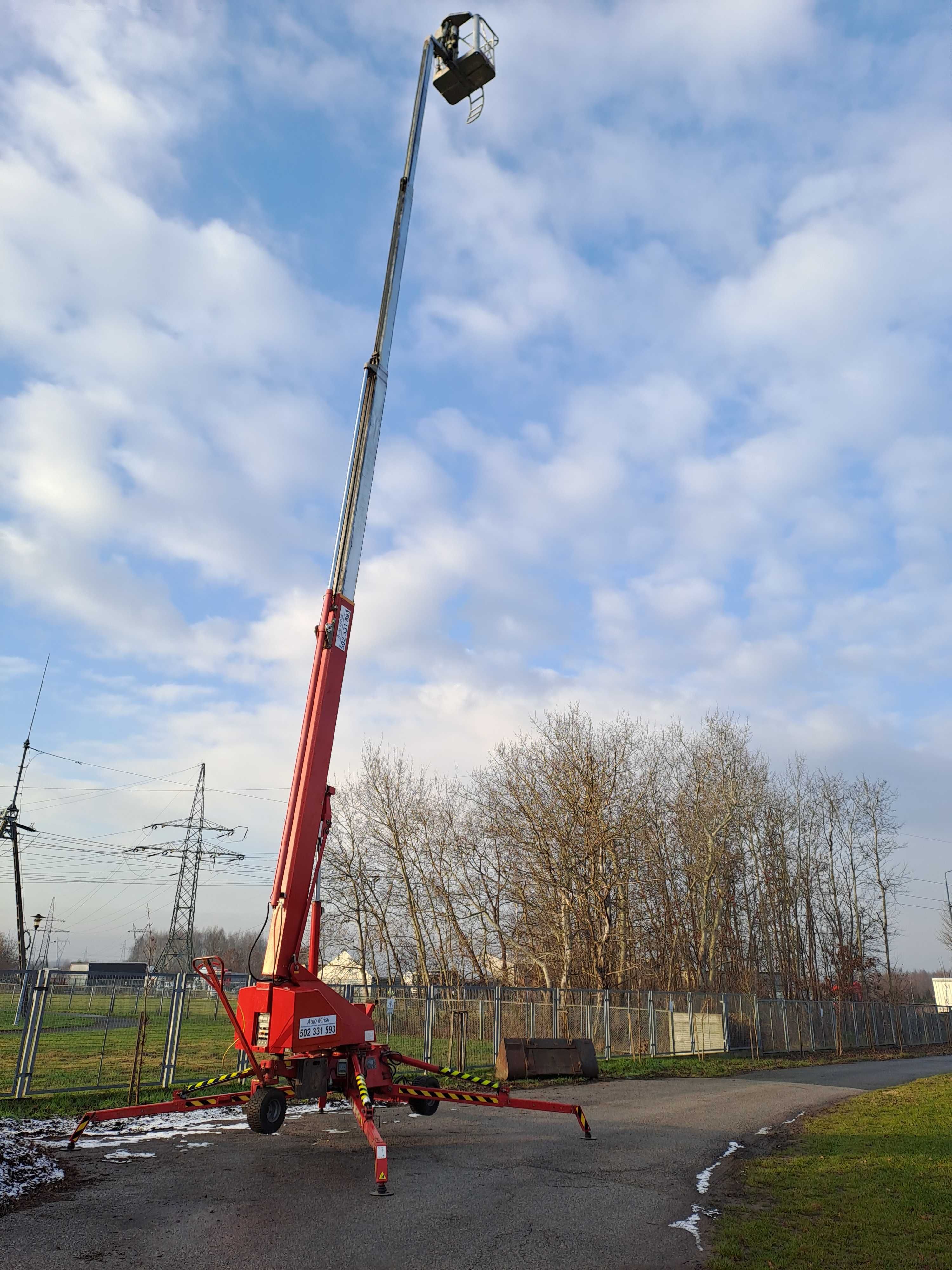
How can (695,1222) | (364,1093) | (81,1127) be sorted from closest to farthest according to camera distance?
(695,1222)
(81,1127)
(364,1093)

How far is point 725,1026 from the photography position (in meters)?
27.5

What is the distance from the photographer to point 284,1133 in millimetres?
10703

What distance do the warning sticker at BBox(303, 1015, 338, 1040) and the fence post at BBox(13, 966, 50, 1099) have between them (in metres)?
5.86

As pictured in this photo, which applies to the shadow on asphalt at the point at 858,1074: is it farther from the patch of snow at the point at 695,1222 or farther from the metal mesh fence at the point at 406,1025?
the patch of snow at the point at 695,1222

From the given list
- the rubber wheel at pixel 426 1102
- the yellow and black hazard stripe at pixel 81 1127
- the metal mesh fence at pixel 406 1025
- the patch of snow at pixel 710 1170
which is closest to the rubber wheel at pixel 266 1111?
the yellow and black hazard stripe at pixel 81 1127

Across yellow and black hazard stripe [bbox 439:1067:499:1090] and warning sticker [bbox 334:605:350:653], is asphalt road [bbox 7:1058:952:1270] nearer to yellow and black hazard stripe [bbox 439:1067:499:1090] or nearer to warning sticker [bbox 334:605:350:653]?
yellow and black hazard stripe [bbox 439:1067:499:1090]

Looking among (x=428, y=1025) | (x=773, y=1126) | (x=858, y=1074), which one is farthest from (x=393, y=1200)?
(x=858, y=1074)

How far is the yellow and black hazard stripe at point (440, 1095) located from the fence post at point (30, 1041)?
605 centimetres

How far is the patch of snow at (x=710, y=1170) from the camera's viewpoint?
8.67 m

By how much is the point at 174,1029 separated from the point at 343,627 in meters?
8.88

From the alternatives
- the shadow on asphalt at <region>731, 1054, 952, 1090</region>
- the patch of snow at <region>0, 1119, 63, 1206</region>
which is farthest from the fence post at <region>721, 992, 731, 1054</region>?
the patch of snow at <region>0, 1119, 63, 1206</region>

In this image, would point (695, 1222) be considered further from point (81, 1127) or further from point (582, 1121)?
point (81, 1127)

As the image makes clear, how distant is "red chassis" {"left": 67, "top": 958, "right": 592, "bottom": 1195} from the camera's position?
8594 millimetres

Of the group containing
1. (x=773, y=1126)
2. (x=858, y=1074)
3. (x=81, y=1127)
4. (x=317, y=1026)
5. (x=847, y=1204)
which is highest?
(x=317, y=1026)
